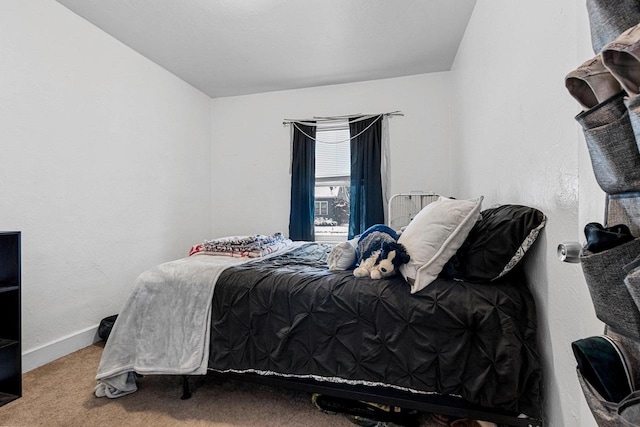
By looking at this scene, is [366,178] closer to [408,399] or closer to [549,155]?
[549,155]

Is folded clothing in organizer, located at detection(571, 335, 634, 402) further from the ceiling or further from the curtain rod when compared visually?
the curtain rod

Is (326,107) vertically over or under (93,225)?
over

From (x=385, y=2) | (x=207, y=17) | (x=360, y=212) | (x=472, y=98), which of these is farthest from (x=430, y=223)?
(x=207, y=17)

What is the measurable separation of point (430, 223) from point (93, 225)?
2.57 meters

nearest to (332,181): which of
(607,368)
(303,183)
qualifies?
(303,183)

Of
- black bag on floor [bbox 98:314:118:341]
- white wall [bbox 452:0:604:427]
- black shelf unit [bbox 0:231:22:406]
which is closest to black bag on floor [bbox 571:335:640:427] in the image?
white wall [bbox 452:0:604:427]

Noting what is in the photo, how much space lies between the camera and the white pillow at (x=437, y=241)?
1275mm

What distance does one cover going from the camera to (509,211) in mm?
1268

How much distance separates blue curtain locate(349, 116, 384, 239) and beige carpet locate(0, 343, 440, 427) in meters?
2.06

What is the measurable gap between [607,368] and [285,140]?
3.56 meters

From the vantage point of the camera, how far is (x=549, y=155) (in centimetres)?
110

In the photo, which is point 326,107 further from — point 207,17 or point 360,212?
point 207,17

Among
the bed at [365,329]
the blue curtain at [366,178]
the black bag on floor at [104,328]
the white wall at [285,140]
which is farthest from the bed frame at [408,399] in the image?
the white wall at [285,140]

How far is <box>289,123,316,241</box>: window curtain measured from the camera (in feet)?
11.6
